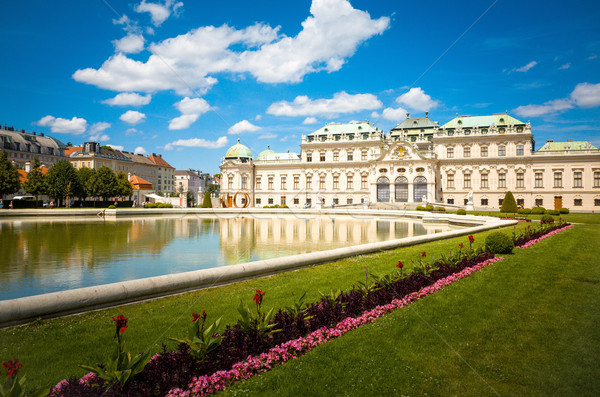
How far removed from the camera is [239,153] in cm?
7050

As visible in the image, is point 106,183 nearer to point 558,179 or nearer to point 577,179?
point 558,179

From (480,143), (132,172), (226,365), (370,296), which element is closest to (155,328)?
(226,365)

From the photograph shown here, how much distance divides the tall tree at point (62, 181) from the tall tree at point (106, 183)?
3.16 m

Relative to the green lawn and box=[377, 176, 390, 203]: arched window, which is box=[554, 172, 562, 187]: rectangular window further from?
the green lawn

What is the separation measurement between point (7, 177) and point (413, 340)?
183 feet

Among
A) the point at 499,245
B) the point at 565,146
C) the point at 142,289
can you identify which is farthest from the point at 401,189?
the point at 142,289

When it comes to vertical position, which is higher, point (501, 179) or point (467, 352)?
point (501, 179)

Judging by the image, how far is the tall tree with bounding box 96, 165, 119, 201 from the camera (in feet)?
183

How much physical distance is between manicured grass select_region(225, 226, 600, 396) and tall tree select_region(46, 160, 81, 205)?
58768 millimetres

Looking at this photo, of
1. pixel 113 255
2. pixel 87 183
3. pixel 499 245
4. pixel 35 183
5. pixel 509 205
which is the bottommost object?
pixel 113 255

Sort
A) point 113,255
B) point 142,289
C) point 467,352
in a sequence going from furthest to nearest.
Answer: point 113,255 < point 142,289 < point 467,352

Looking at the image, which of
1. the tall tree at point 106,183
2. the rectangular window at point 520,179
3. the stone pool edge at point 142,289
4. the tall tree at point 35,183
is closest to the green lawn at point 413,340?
the stone pool edge at point 142,289

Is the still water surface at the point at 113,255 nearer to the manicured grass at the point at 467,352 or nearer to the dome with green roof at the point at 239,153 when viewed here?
the manicured grass at the point at 467,352

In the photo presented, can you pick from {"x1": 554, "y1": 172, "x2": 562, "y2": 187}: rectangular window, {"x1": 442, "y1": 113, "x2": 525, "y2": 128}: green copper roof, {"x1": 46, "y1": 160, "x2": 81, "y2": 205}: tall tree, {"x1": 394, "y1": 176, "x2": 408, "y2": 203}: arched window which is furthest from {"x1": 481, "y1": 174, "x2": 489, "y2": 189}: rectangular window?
{"x1": 46, "y1": 160, "x2": 81, "y2": 205}: tall tree
